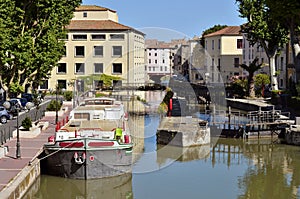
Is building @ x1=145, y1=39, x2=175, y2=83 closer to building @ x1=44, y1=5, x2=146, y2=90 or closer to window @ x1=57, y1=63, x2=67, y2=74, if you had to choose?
building @ x1=44, y1=5, x2=146, y2=90

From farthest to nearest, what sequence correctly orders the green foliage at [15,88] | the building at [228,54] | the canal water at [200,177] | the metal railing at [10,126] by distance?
the building at [228,54]
the green foliage at [15,88]
the metal railing at [10,126]
the canal water at [200,177]

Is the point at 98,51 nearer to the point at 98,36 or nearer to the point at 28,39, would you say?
the point at 98,36

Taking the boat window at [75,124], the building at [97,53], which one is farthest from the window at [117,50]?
the boat window at [75,124]

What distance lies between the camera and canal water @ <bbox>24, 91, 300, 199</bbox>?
67.1ft

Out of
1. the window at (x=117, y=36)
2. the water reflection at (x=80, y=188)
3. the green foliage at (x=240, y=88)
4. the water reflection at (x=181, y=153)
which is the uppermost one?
the window at (x=117, y=36)

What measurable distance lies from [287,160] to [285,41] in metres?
27.0

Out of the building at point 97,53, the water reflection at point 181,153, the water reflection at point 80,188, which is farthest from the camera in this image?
the building at point 97,53

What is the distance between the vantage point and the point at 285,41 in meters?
51.9

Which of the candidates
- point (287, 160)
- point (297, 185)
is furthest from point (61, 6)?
point (297, 185)

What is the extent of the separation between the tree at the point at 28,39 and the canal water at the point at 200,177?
11.8 meters

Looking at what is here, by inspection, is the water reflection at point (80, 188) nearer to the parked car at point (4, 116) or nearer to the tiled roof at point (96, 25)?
the parked car at point (4, 116)

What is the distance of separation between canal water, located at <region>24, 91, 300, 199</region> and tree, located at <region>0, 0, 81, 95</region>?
38.6 feet

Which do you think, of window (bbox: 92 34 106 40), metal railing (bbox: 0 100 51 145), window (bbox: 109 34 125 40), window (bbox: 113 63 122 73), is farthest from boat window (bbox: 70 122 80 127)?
window (bbox: 92 34 106 40)

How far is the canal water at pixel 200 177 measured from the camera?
20453 mm
